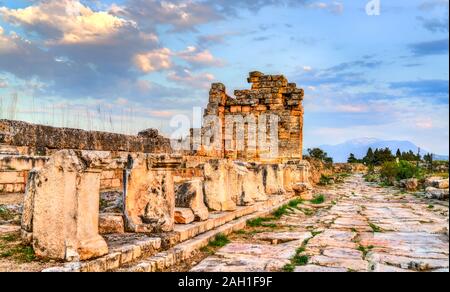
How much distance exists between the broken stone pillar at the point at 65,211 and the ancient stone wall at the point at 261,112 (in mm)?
13517

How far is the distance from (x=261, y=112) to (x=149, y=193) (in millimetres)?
13386

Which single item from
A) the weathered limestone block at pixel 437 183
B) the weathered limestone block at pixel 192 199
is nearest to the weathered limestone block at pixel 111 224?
the weathered limestone block at pixel 192 199

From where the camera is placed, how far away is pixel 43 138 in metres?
8.79

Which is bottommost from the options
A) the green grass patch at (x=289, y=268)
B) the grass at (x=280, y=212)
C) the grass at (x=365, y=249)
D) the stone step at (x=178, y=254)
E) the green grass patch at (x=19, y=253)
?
the grass at (x=280, y=212)

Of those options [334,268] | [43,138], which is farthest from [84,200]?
[43,138]

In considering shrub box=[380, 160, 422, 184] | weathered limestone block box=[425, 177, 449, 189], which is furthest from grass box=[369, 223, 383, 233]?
shrub box=[380, 160, 422, 184]

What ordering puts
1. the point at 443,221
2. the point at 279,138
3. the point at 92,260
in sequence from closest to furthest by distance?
1. the point at 92,260
2. the point at 443,221
3. the point at 279,138

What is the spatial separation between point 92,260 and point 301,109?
1518 cm

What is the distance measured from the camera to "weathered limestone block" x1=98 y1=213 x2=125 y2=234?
17.1 ft

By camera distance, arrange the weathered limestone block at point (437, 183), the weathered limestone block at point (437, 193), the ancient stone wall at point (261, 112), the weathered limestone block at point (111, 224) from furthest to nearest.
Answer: the ancient stone wall at point (261, 112), the weathered limestone block at point (437, 183), the weathered limestone block at point (437, 193), the weathered limestone block at point (111, 224)

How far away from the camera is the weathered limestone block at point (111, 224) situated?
5.20 metres

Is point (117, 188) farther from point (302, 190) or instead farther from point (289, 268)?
point (302, 190)

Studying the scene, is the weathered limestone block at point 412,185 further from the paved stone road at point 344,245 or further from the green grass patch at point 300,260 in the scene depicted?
the green grass patch at point 300,260
